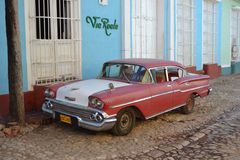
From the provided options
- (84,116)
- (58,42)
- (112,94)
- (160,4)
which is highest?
(160,4)

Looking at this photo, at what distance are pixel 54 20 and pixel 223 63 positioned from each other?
11.5 metres

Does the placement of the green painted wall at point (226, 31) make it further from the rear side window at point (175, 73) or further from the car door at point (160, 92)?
the car door at point (160, 92)

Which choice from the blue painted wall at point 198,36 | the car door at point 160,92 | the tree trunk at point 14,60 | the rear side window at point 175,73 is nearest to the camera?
the tree trunk at point 14,60

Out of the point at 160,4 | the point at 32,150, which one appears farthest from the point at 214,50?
the point at 32,150

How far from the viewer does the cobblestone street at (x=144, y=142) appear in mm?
5113

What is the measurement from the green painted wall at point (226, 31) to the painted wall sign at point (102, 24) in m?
8.95

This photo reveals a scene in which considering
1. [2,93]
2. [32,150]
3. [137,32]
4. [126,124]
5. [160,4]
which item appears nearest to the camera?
[32,150]

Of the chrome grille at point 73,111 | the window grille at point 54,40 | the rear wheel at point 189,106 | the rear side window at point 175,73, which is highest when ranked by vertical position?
the window grille at point 54,40

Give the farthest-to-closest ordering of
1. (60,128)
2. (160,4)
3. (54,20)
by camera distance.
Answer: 1. (160,4)
2. (54,20)
3. (60,128)

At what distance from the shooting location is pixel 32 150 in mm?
5215

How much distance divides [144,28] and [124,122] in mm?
6169

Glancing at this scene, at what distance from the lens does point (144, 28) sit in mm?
11492

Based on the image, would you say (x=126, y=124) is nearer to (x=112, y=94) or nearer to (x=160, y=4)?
(x=112, y=94)

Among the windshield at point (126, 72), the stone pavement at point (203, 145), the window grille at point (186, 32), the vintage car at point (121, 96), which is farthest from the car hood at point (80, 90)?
the window grille at point (186, 32)
